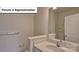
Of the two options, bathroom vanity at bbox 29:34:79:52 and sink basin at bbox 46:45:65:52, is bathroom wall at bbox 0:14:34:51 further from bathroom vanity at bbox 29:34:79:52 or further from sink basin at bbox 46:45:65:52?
sink basin at bbox 46:45:65:52

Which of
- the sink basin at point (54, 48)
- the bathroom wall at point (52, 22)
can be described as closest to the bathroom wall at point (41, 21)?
the bathroom wall at point (52, 22)

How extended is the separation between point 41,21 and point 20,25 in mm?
220

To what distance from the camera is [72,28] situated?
1.14m

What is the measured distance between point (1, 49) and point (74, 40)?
737mm

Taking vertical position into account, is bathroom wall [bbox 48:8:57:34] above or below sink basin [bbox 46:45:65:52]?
above

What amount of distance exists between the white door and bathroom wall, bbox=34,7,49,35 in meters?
0.22

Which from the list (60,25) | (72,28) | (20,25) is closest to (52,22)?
(60,25)

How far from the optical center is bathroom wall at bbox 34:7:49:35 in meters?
1.14

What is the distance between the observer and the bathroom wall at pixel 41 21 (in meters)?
1.14

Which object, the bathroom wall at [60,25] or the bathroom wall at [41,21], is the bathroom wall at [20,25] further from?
the bathroom wall at [60,25]

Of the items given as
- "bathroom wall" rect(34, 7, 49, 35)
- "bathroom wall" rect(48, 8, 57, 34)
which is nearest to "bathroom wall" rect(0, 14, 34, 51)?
"bathroom wall" rect(34, 7, 49, 35)
